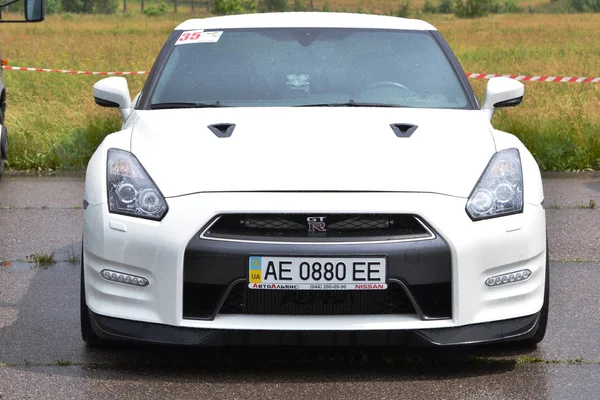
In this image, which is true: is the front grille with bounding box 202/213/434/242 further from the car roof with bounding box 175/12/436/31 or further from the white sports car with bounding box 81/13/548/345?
the car roof with bounding box 175/12/436/31

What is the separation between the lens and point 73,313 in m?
5.43

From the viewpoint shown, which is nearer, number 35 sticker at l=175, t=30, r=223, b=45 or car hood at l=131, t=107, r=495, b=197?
car hood at l=131, t=107, r=495, b=197

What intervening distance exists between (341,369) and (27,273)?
2487 mm

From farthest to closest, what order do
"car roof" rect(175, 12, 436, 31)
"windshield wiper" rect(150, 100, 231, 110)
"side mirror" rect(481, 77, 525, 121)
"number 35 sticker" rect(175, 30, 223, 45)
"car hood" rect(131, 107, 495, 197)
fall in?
"car roof" rect(175, 12, 436, 31)
"number 35 sticker" rect(175, 30, 223, 45)
"side mirror" rect(481, 77, 525, 121)
"windshield wiper" rect(150, 100, 231, 110)
"car hood" rect(131, 107, 495, 197)

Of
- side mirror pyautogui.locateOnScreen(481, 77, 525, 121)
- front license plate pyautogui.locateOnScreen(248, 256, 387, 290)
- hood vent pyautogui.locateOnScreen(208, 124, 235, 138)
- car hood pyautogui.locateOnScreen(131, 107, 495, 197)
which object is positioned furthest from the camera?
side mirror pyautogui.locateOnScreen(481, 77, 525, 121)

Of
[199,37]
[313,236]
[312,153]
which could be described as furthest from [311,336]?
[199,37]

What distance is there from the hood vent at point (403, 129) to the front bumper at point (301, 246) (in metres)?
0.47

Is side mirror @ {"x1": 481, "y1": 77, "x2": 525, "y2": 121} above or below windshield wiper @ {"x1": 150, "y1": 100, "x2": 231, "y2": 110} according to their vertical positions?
above

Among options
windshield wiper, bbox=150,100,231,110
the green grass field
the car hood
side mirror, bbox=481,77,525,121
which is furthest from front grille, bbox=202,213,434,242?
the green grass field

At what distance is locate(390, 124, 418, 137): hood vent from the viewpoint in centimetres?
464

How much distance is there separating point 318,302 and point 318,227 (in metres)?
0.28

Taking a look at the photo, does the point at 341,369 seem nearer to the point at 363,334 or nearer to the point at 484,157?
the point at 363,334

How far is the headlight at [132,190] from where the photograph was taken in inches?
169

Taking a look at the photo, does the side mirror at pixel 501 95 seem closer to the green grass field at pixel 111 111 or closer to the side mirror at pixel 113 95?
the side mirror at pixel 113 95
